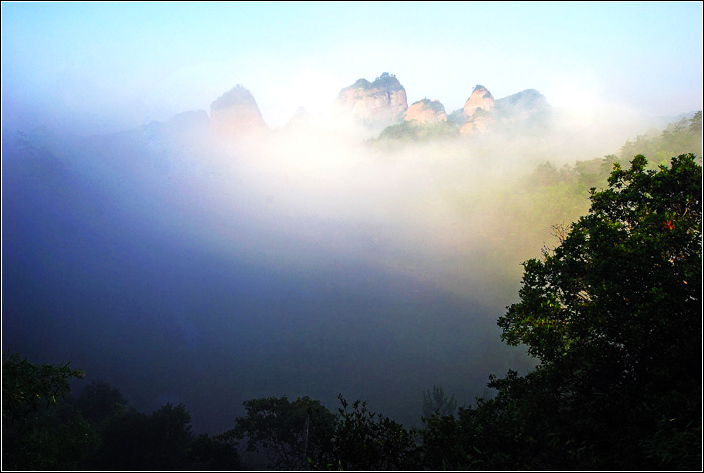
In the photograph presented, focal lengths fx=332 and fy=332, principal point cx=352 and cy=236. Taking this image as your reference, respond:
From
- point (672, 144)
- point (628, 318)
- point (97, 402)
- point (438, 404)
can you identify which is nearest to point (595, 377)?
point (628, 318)

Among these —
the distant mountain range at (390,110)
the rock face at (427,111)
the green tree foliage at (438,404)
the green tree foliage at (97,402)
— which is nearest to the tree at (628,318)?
the green tree foliage at (438,404)

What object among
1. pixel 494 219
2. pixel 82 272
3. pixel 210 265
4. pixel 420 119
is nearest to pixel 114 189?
pixel 82 272

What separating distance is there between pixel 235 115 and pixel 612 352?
6268 inches

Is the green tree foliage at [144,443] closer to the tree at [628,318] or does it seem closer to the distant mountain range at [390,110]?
the tree at [628,318]

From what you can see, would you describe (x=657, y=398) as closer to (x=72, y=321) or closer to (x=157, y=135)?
(x=72, y=321)

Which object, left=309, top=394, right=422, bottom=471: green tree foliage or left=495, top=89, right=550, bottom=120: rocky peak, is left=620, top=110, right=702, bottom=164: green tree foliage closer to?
left=309, top=394, right=422, bottom=471: green tree foliage

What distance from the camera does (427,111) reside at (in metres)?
126

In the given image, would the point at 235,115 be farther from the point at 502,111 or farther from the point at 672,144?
the point at 672,144

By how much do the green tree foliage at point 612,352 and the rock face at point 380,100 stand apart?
138139mm

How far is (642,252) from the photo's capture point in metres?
7.98

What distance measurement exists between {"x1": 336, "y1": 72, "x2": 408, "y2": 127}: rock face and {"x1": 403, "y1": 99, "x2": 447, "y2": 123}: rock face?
1067 cm

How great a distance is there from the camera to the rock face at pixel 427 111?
12556 centimetres

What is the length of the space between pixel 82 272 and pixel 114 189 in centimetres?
4945

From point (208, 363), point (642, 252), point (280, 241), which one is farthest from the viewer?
point (280, 241)
